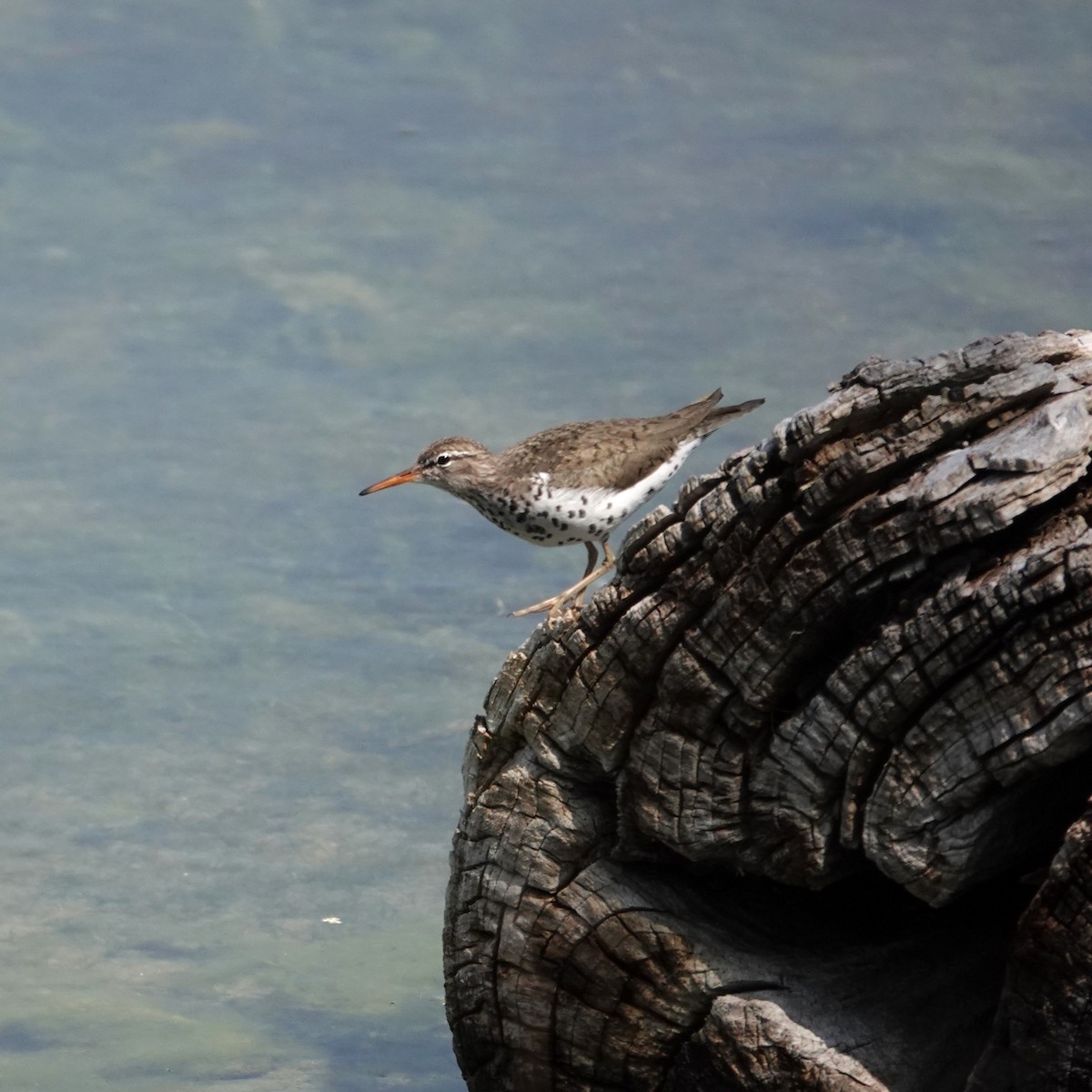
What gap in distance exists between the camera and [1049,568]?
2.94 meters

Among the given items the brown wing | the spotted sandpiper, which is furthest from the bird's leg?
the brown wing

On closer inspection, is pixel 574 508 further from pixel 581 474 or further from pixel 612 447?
pixel 612 447

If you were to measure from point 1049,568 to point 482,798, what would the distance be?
55.4 inches

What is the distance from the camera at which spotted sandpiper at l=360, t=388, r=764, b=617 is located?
586 cm

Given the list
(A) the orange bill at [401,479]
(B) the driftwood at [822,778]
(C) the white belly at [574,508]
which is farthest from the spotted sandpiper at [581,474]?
(B) the driftwood at [822,778]

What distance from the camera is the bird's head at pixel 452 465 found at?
6.23 meters

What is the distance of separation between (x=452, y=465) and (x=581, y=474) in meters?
0.65

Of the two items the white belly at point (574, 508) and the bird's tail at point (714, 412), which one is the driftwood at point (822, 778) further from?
the bird's tail at point (714, 412)

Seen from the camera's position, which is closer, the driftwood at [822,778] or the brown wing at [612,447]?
the driftwood at [822,778]

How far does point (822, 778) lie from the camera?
3256mm

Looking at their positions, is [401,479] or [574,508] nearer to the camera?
[574,508]

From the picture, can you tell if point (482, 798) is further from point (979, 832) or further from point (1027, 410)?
point (1027, 410)

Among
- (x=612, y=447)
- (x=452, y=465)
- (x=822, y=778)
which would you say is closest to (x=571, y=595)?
(x=612, y=447)

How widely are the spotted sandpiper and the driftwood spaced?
1965 mm
